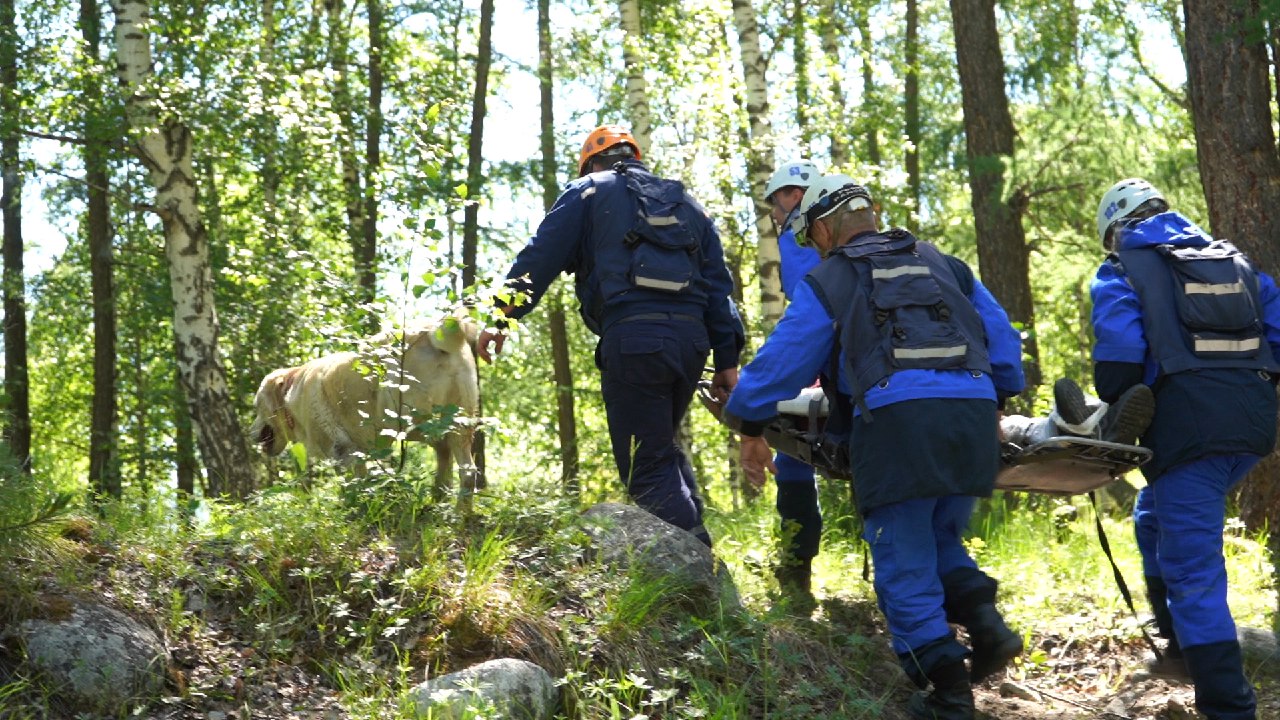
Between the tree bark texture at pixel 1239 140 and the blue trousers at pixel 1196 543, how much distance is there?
355 centimetres

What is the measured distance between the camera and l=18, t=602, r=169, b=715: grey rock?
14.3 feet

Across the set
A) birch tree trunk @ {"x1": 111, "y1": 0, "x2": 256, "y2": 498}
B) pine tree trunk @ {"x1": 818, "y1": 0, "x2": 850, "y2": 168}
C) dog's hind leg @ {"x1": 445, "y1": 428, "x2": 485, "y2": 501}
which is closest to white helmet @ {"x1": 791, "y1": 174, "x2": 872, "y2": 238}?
dog's hind leg @ {"x1": 445, "y1": 428, "x2": 485, "y2": 501}

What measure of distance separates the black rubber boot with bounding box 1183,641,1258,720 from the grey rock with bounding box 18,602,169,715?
405 centimetres

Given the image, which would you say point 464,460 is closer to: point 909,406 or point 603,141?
point 603,141

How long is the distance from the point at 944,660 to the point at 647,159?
11042 mm

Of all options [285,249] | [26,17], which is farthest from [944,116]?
[285,249]

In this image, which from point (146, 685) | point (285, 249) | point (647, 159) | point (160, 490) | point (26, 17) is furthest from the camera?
point (647, 159)

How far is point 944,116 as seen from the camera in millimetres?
24734

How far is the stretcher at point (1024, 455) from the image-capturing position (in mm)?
5336

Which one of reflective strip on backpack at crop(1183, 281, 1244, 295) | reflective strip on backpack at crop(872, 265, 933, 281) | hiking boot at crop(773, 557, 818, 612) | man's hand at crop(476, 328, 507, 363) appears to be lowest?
hiking boot at crop(773, 557, 818, 612)

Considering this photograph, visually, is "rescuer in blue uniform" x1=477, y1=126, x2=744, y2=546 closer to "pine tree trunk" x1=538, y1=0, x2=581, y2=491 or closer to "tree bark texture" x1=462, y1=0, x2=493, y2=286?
"tree bark texture" x1=462, y1=0, x2=493, y2=286

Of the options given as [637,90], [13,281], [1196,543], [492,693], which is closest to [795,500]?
[1196,543]

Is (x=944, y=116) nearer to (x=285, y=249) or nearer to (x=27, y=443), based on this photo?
(x=27, y=443)

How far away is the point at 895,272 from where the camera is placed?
5246 mm
